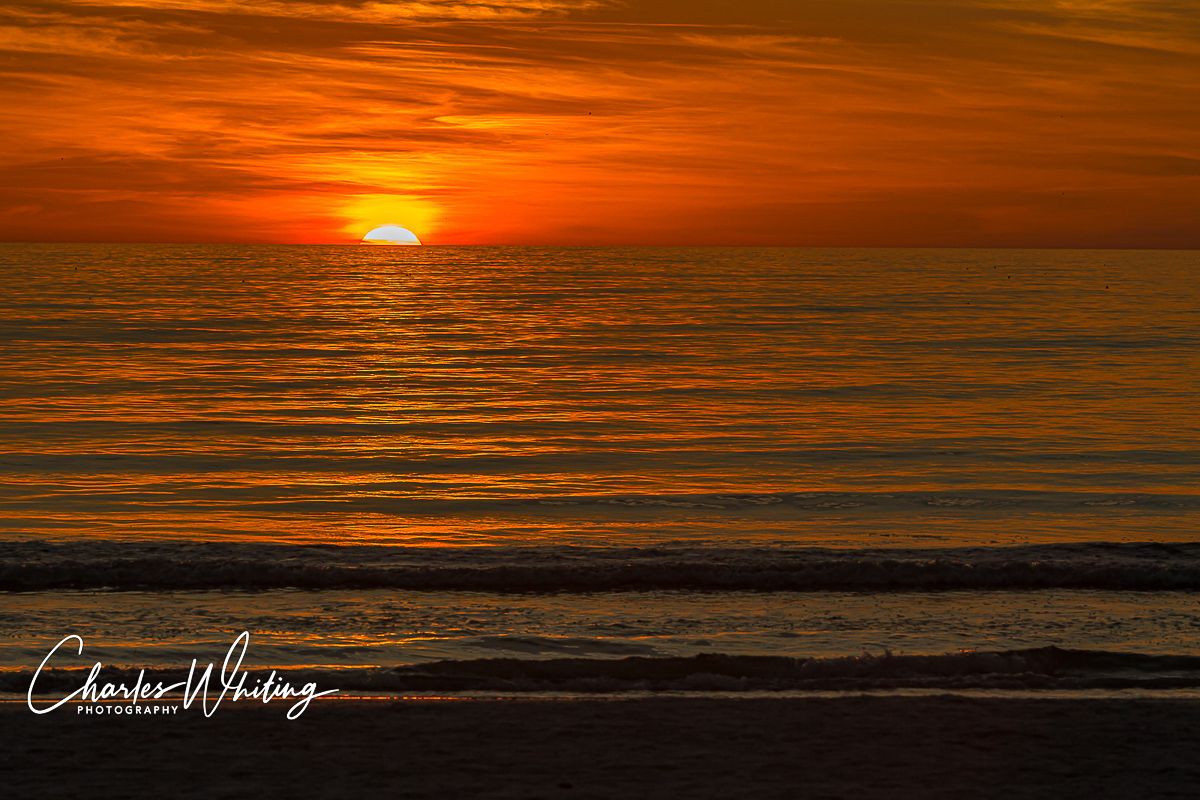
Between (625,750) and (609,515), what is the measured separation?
29.7 feet

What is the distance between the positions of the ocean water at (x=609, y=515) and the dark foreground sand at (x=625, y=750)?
0.81 meters

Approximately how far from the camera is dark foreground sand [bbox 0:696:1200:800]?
4.98m

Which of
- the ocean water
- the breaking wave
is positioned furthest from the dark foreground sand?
the ocean water

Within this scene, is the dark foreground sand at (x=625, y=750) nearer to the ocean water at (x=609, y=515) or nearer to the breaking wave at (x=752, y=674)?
the breaking wave at (x=752, y=674)

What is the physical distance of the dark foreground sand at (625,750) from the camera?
4984 millimetres

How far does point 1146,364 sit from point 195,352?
31982 millimetres

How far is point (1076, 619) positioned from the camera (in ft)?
29.5

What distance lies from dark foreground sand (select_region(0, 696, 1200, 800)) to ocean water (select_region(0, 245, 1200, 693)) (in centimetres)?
81

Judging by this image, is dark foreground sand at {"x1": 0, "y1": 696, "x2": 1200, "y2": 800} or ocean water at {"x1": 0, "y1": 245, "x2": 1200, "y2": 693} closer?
dark foreground sand at {"x1": 0, "y1": 696, "x2": 1200, "y2": 800}

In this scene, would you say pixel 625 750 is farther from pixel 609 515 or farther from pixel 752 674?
pixel 609 515

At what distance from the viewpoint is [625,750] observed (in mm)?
5492

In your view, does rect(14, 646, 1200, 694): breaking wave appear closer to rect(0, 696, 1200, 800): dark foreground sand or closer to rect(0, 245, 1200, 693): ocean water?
rect(0, 245, 1200, 693): ocean water

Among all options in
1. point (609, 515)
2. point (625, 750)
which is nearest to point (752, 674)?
point (625, 750)

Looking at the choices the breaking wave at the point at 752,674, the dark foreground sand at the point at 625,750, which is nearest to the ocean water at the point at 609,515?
the breaking wave at the point at 752,674
